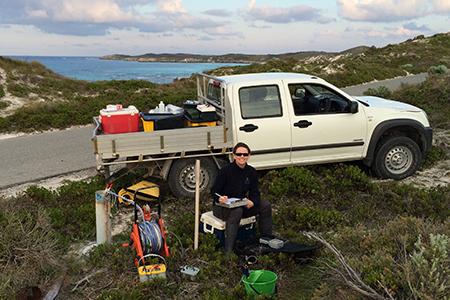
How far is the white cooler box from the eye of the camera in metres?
5.68

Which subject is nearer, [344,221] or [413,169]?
[344,221]

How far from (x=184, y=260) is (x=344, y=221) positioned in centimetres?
243

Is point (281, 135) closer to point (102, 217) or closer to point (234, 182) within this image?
point (234, 182)

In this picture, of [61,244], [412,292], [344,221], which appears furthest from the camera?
[344,221]

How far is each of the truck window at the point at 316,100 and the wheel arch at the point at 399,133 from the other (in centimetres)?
73

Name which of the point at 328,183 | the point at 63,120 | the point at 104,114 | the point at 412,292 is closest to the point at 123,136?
the point at 104,114

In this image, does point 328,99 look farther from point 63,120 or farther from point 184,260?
point 63,120

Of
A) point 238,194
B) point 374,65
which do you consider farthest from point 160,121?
point 374,65

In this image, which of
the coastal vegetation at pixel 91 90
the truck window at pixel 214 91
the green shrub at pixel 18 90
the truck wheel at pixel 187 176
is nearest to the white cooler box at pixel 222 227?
the truck wheel at pixel 187 176

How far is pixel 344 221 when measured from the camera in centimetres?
646

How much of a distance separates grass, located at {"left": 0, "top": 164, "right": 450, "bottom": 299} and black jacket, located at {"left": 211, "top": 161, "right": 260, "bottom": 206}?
59 cm

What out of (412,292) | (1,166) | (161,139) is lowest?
(1,166)

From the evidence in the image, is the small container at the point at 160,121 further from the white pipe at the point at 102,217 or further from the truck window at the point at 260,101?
the white pipe at the point at 102,217

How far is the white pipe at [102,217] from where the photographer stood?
5.71 meters
